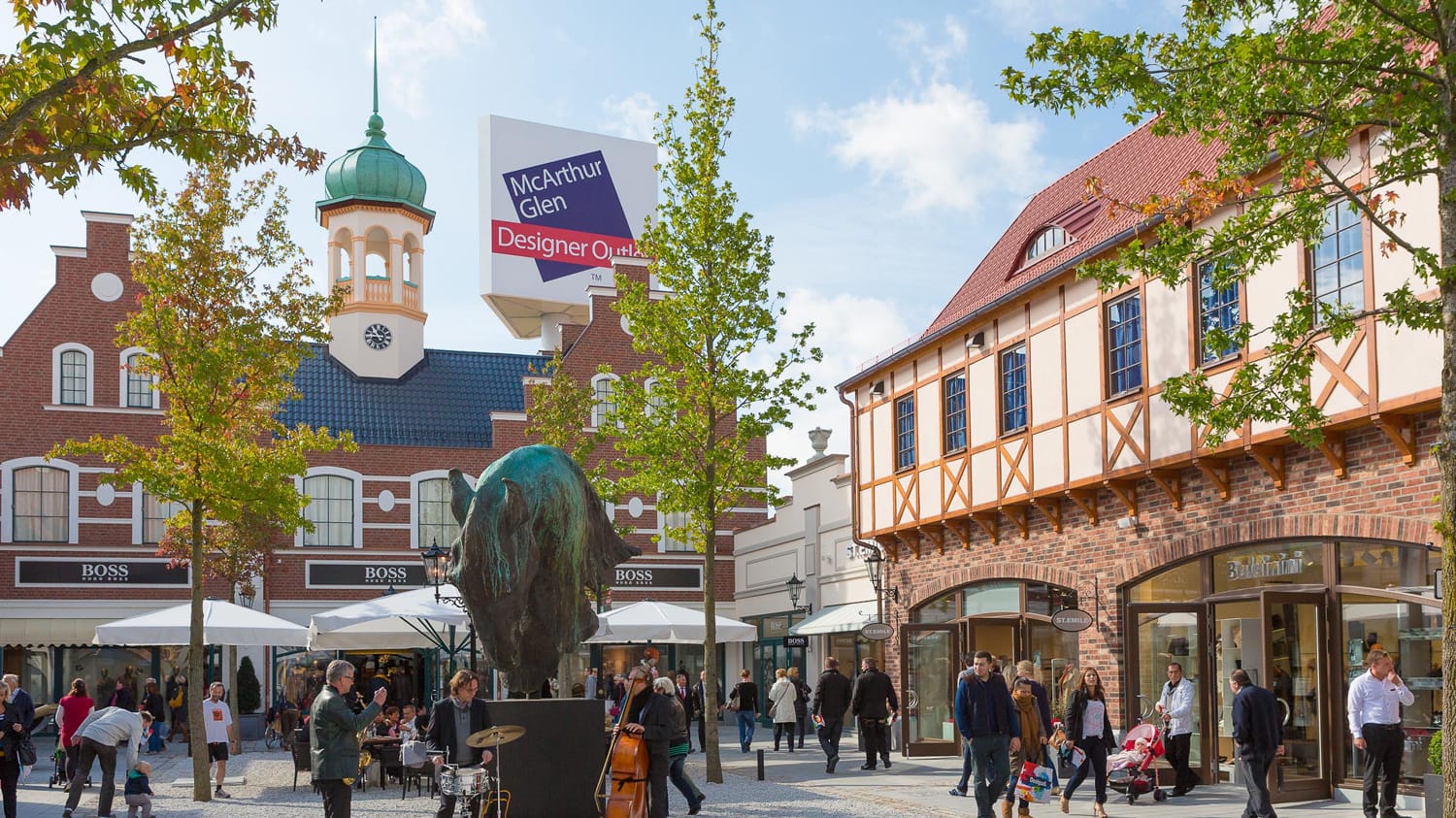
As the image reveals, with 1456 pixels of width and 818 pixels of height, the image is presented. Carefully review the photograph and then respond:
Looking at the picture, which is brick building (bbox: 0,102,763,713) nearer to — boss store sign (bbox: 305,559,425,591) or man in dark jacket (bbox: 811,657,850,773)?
boss store sign (bbox: 305,559,425,591)

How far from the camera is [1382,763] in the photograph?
12898mm

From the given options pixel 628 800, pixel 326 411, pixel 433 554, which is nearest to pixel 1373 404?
pixel 628 800

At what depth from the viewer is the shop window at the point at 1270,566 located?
50.2ft

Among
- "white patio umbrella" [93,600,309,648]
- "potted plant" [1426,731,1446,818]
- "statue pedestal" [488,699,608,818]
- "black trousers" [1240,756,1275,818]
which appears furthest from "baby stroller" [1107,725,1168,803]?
"white patio umbrella" [93,600,309,648]

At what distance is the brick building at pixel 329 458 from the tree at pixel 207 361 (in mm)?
13417

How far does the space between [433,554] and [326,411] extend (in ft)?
65.1

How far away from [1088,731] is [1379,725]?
117 inches

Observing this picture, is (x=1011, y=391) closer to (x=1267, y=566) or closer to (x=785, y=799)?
(x=1267, y=566)

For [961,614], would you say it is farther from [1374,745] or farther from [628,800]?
[628,800]

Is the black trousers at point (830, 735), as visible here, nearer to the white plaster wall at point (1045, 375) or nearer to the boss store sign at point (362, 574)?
the white plaster wall at point (1045, 375)

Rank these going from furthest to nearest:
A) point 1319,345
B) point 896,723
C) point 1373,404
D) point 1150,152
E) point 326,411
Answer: point 326,411 → point 896,723 → point 1150,152 → point 1319,345 → point 1373,404

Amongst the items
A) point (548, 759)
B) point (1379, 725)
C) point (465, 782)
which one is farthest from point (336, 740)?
point (1379, 725)

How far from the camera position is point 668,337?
18.9 m

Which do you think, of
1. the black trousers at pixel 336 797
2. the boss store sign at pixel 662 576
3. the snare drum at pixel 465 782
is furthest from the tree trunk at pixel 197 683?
the boss store sign at pixel 662 576
